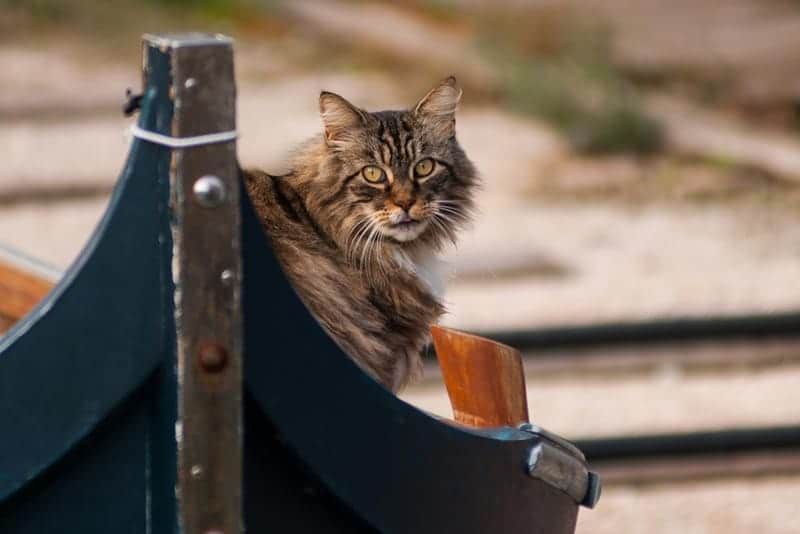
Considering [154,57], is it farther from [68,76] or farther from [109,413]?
[68,76]

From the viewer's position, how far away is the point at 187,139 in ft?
7.04

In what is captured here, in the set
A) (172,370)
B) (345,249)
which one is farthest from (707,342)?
(172,370)

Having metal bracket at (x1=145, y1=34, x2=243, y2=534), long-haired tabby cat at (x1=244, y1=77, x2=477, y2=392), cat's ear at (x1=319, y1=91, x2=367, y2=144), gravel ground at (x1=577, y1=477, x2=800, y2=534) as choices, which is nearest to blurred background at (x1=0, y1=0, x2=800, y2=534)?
gravel ground at (x1=577, y1=477, x2=800, y2=534)

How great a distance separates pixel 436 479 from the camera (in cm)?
250

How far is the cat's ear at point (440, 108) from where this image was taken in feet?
10.9

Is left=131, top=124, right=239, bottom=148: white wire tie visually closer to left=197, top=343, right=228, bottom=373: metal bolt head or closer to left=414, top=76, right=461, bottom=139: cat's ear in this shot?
left=197, top=343, right=228, bottom=373: metal bolt head

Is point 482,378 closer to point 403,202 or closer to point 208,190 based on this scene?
point 403,202

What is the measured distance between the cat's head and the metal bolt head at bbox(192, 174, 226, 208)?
1.09m

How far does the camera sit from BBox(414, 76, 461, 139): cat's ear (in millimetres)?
3311

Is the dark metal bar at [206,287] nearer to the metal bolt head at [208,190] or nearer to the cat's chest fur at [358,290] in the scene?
the metal bolt head at [208,190]

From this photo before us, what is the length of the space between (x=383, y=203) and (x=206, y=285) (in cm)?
113

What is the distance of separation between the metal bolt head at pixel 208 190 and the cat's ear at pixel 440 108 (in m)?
1.17

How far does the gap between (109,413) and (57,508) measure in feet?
0.61

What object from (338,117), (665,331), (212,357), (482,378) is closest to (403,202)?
(338,117)
